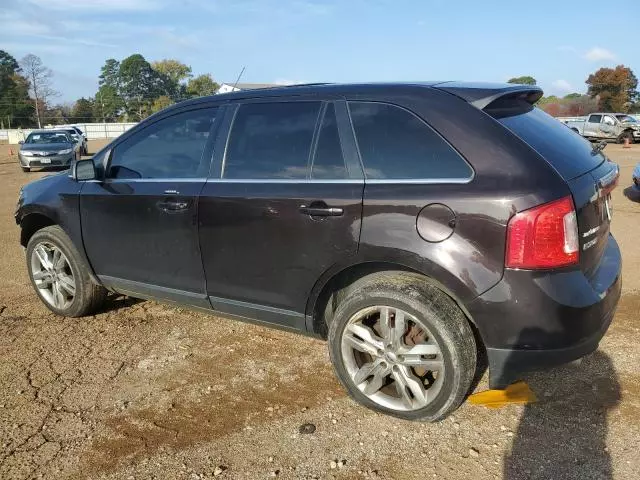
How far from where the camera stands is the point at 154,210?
3629 millimetres

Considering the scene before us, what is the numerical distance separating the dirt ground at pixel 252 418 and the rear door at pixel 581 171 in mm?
693

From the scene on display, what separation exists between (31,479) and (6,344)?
1.80m

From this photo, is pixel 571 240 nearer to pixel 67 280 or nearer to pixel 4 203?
pixel 67 280

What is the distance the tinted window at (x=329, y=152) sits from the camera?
300 cm

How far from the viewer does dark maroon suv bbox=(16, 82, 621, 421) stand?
8.35 ft

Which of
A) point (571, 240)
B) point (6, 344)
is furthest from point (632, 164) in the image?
point (6, 344)

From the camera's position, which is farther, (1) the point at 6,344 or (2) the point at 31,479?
(1) the point at 6,344

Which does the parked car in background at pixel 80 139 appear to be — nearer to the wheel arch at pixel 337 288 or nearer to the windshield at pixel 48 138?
the windshield at pixel 48 138

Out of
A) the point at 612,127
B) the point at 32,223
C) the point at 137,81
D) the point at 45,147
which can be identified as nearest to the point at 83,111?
the point at 137,81

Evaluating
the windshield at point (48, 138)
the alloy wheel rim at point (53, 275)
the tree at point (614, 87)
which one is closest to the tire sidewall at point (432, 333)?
the alloy wheel rim at point (53, 275)

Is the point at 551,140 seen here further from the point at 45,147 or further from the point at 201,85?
the point at 201,85

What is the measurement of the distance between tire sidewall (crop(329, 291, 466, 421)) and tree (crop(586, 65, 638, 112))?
58.8 meters

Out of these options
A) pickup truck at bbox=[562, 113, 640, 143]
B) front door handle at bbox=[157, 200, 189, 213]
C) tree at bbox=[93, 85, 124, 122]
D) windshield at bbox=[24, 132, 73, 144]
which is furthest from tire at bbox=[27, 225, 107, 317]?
tree at bbox=[93, 85, 124, 122]

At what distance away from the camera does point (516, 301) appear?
2.53 metres
